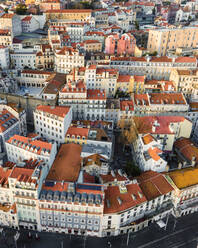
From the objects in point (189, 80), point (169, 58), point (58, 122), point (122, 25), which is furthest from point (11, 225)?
point (122, 25)

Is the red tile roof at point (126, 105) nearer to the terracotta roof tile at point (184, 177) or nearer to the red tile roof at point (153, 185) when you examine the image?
the red tile roof at point (153, 185)

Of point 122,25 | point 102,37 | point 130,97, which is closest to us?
point 130,97

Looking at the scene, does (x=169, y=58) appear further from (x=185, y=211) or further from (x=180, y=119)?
(x=185, y=211)

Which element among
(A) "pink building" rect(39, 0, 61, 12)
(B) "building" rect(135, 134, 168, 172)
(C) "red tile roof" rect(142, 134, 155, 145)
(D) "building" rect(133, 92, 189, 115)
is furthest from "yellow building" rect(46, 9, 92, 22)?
(B) "building" rect(135, 134, 168, 172)

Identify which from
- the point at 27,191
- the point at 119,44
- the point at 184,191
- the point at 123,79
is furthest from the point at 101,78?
the point at 27,191

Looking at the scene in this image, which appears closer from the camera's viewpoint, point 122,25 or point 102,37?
point 102,37

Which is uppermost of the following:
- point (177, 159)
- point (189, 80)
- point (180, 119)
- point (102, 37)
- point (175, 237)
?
point (102, 37)

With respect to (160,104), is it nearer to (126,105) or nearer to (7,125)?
(126,105)
